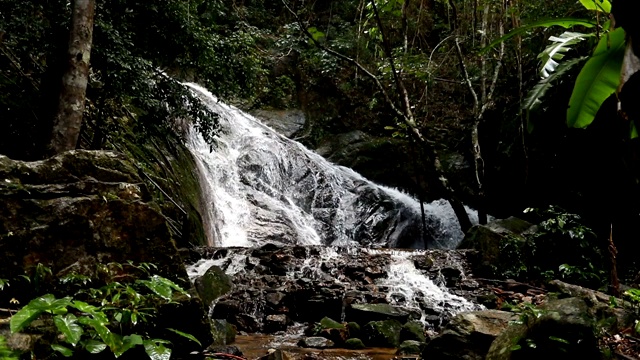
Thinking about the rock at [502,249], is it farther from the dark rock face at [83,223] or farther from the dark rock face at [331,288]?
the dark rock face at [83,223]

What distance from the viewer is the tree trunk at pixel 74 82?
4.10 m

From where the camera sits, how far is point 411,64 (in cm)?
991

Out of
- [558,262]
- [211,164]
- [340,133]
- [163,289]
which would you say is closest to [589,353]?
[163,289]

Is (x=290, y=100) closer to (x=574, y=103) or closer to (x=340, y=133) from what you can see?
(x=340, y=133)

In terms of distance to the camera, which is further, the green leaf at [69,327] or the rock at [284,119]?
the rock at [284,119]

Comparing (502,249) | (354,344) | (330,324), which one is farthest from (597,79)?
(502,249)

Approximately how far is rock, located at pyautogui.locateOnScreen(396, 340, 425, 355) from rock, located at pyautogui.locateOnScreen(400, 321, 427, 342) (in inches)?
8.7

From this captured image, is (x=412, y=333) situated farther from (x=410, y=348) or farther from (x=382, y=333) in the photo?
(x=410, y=348)

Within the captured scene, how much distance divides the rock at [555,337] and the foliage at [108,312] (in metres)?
2.04

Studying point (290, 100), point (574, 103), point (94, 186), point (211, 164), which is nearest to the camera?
point (574, 103)

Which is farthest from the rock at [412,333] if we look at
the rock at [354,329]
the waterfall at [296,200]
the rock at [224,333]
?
the waterfall at [296,200]

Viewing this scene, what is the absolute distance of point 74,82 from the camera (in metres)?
4.16

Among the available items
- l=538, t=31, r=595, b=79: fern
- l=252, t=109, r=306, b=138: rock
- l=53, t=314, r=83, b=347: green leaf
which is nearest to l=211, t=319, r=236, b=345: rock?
l=53, t=314, r=83, b=347: green leaf

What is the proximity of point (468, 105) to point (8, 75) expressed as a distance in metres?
12.4
